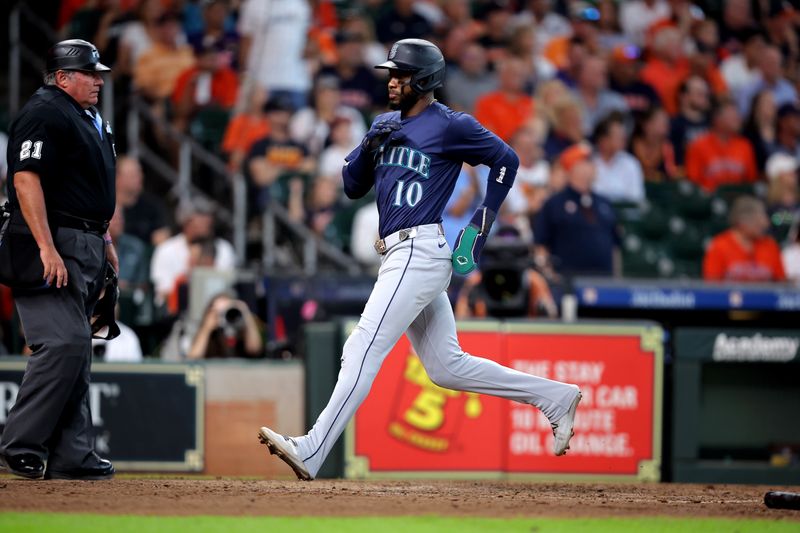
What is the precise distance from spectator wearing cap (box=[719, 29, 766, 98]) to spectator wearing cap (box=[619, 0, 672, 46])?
36.7 inches

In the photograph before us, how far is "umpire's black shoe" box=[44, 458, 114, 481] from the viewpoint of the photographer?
6.03 metres

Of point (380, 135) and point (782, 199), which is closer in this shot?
point (380, 135)

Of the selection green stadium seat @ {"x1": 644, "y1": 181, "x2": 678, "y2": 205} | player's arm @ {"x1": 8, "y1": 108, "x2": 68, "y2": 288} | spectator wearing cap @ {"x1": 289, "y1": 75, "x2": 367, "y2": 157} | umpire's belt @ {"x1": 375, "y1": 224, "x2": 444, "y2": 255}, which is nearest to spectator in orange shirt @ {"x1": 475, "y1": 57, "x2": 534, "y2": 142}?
spectator wearing cap @ {"x1": 289, "y1": 75, "x2": 367, "y2": 157}

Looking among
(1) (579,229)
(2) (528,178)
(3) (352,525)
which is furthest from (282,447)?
(2) (528,178)

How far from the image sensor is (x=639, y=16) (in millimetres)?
15188

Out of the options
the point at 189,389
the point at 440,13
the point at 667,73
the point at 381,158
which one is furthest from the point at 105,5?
the point at 381,158

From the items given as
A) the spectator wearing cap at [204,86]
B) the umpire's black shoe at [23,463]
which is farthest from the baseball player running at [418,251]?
the spectator wearing cap at [204,86]

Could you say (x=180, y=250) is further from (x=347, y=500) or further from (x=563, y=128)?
(x=347, y=500)

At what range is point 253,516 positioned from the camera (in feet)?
16.1

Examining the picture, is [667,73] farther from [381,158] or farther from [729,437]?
[381,158]

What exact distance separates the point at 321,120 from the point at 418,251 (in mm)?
6846

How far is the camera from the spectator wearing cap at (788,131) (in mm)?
14234

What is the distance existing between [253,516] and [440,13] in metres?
10.1

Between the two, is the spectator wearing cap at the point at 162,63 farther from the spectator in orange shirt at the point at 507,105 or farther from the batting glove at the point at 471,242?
the batting glove at the point at 471,242
